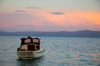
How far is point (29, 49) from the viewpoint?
32.5m

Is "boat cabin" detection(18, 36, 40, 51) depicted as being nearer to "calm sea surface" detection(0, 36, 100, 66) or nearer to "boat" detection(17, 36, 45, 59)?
"boat" detection(17, 36, 45, 59)

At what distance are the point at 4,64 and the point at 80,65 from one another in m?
12.1

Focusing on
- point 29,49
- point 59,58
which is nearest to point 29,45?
point 29,49

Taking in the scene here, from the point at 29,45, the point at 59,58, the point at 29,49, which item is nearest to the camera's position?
the point at 29,49

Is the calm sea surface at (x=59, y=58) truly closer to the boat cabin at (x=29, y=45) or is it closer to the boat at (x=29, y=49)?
the boat at (x=29, y=49)

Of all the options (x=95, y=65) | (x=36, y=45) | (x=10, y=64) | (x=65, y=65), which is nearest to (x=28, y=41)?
(x=36, y=45)

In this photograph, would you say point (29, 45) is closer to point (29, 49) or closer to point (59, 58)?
point (29, 49)

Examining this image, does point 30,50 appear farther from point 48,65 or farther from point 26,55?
point 48,65

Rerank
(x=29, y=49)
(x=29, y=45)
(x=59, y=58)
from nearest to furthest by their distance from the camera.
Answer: (x=29, y=49) < (x=29, y=45) < (x=59, y=58)

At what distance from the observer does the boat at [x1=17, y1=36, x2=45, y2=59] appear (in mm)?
29906

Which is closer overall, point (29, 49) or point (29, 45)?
point (29, 49)

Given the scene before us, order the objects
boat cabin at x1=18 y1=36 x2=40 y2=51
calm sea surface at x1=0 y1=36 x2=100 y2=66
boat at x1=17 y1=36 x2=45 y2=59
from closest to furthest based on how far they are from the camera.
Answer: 1. calm sea surface at x1=0 y1=36 x2=100 y2=66
2. boat at x1=17 y1=36 x2=45 y2=59
3. boat cabin at x1=18 y1=36 x2=40 y2=51

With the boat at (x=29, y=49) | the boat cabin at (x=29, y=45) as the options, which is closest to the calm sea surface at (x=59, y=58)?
the boat at (x=29, y=49)

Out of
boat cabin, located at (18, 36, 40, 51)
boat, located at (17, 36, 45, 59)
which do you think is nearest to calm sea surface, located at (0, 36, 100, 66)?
boat, located at (17, 36, 45, 59)
